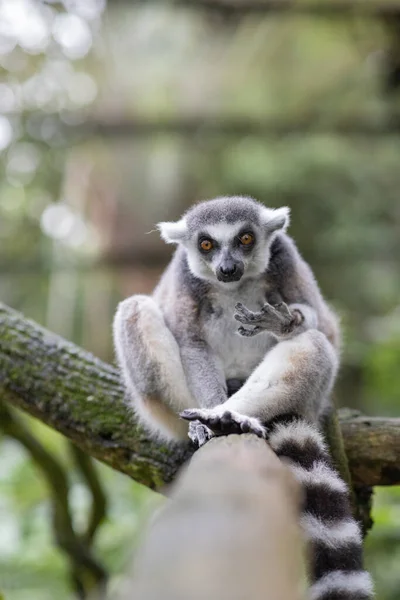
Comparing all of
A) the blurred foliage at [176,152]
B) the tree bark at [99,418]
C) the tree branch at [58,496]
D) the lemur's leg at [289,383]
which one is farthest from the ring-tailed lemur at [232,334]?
the blurred foliage at [176,152]

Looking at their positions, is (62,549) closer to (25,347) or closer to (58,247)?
(25,347)

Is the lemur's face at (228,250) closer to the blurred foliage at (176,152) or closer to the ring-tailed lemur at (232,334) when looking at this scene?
the ring-tailed lemur at (232,334)

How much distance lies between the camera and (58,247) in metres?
11.5

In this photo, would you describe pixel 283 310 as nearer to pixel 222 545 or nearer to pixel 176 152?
pixel 222 545

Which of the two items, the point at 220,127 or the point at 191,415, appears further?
the point at 220,127

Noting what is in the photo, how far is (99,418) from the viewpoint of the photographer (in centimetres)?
417

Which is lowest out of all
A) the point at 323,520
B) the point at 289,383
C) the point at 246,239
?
the point at 323,520

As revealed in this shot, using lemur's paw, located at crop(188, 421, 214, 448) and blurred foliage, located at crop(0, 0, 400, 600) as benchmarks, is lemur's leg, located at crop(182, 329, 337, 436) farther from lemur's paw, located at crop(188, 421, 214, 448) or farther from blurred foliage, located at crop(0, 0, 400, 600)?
blurred foliage, located at crop(0, 0, 400, 600)

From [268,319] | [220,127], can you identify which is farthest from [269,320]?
[220,127]

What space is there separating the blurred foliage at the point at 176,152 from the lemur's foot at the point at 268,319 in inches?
240

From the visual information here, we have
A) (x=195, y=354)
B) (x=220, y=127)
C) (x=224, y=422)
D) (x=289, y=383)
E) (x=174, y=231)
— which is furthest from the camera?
(x=220, y=127)

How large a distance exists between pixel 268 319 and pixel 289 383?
369 mm

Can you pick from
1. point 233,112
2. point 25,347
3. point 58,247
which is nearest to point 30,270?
point 58,247

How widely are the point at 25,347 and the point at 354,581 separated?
267 cm
